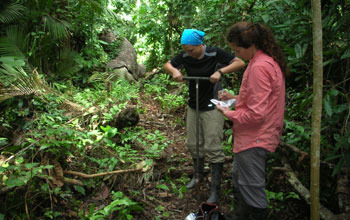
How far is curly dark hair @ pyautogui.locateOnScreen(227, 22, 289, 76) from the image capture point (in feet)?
7.31

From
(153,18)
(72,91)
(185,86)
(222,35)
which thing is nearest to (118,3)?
(153,18)

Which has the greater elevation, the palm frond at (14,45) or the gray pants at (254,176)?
the palm frond at (14,45)

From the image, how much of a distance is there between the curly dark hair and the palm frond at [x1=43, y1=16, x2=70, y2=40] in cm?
484

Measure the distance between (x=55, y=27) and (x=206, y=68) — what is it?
411 cm

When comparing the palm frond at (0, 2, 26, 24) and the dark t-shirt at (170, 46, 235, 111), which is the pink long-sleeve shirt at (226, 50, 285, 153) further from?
the palm frond at (0, 2, 26, 24)

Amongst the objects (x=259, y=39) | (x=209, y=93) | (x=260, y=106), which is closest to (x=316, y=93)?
(x=260, y=106)

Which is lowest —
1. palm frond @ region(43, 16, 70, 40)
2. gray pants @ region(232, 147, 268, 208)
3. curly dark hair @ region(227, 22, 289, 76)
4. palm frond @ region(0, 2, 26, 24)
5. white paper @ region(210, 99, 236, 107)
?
gray pants @ region(232, 147, 268, 208)

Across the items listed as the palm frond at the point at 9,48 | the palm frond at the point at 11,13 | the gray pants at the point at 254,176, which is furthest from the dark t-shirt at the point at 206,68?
the palm frond at the point at 11,13

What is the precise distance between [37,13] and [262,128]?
5.62 meters

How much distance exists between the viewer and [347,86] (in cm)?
275

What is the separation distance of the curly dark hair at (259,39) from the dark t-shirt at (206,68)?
101 cm

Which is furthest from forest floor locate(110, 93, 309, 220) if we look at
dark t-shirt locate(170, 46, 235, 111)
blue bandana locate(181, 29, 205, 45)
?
blue bandana locate(181, 29, 205, 45)

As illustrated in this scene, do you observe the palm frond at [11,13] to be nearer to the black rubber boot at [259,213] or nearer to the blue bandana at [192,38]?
the blue bandana at [192,38]

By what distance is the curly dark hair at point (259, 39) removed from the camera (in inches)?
87.7
